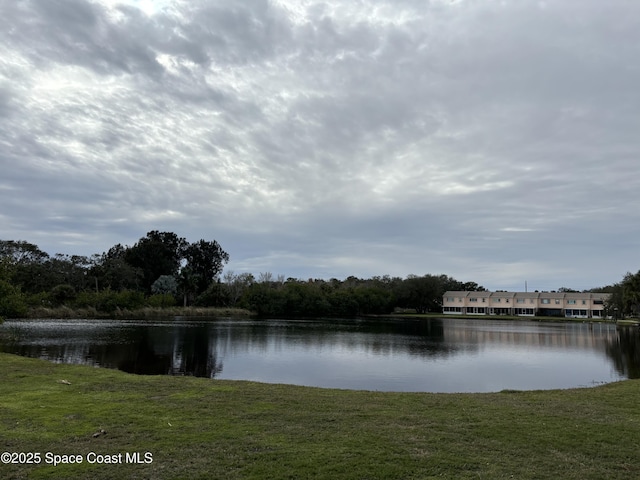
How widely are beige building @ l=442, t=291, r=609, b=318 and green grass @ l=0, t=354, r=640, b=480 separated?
10427cm

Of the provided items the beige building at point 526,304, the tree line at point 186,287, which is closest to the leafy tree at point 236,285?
the tree line at point 186,287

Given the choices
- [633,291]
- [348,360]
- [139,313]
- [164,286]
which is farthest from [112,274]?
[633,291]

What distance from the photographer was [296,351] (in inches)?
1199

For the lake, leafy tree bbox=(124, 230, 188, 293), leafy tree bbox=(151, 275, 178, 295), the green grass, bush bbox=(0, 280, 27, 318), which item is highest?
leafy tree bbox=(124, 230, 188, 293)

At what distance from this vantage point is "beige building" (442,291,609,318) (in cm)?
10256

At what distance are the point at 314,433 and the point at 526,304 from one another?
113601 millimetres

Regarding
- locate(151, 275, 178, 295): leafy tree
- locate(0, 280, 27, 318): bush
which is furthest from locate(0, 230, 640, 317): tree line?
locate(0, 280, 27, 318): bush

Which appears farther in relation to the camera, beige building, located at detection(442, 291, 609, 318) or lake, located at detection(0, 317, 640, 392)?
beige building, located at detection(442, 291, 609, 318)

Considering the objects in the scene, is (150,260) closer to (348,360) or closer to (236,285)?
(236,285)

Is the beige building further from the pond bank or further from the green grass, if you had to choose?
the green grass

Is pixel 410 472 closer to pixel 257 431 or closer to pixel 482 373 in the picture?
pixel 257 431

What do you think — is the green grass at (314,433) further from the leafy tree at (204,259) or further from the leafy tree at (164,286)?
the leafy tree at (204,259)

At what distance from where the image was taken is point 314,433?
25.9 feet

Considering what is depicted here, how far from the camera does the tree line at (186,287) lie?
234 ft
